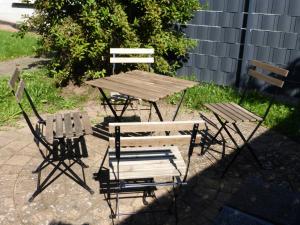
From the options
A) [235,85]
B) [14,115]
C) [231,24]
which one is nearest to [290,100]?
[235,85]

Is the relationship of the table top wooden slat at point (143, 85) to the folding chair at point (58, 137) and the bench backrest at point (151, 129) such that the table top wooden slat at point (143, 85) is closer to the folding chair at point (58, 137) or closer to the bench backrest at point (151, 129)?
the folding chair at point (58, 137)

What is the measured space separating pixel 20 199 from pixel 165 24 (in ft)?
15.7

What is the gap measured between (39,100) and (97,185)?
9.90 ft

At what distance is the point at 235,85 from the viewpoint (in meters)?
7.85

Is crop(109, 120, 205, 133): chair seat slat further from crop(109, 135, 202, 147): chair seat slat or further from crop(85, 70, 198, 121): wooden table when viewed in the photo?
crop(85, 70, 198, 121): wooden table

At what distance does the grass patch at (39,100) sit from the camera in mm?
6328

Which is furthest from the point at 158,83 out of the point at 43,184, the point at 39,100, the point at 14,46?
the point at 14,46

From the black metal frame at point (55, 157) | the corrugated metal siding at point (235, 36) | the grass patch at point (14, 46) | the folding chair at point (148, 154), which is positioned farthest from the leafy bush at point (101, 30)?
the folding chair at point (148, 154)

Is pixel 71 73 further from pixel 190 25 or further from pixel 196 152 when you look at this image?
pixel 196 152

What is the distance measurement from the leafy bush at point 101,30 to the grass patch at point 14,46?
2455mm

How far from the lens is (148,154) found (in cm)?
386

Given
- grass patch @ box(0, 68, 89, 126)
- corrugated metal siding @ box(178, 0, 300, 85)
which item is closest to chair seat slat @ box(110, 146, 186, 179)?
grass patch @ box(0, 68, 89, 126)

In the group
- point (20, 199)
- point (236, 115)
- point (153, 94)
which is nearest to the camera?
point (20, 199)

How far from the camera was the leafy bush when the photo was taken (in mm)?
7047
